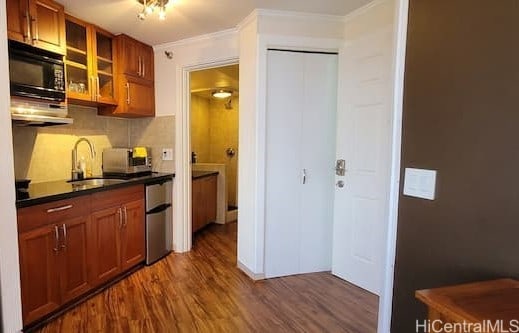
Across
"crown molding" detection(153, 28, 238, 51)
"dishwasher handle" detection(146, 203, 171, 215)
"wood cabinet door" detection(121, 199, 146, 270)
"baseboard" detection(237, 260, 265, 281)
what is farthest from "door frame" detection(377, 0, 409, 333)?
"dishwasher handle" detection(146, 203, 171, 215)

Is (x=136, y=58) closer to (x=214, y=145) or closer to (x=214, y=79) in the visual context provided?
(x=214, y=79)

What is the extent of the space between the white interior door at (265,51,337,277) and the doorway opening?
1.41 m

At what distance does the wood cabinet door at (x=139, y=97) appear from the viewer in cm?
315

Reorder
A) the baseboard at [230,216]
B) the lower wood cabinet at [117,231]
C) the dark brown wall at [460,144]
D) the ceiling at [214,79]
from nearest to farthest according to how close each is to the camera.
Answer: the dark brown wall at [460,144] < the lower wood cabinet at [117,231] < the ceiling at [214,79] < the baseboard at [230,216]

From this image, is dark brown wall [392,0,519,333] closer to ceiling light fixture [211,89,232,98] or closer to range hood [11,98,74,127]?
range hood [11,98,74,127]

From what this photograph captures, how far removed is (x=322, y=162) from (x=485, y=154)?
1.70 meters

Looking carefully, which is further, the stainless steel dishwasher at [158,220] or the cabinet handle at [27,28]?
the stainless steel dishwasher at [158,220]

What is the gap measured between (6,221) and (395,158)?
2184 mm

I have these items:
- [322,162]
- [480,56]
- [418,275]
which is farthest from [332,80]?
[418,275]

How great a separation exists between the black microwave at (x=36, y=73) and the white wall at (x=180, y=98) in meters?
1.17

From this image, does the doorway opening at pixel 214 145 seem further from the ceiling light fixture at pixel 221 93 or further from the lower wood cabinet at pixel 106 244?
the lower wood cabinet at pixel 106 244

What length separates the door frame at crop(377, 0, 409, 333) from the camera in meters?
1.48

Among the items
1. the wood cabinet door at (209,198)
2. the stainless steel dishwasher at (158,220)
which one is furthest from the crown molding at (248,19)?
the wood cabinet door at (209,198)

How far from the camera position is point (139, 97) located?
10.8ft
